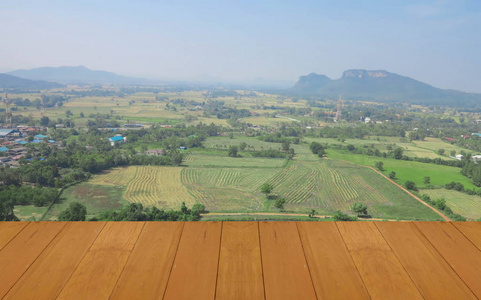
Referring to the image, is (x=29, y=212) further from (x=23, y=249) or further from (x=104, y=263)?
(x=104, y=263)

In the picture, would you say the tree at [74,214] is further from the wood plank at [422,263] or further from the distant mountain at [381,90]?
the distant mountain at [381,90]

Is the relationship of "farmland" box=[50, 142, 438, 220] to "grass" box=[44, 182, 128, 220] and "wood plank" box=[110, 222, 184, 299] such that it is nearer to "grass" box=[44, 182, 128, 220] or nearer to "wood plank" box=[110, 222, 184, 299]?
"grass" box=[44, 182, 128, 220]

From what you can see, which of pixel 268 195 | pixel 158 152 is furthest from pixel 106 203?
pixel 158 152

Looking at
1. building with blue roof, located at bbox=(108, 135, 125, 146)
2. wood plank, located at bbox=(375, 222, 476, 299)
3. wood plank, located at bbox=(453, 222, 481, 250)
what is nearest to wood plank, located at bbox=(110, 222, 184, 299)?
wood plank, located at bbox=(375, 222, 476, 299)

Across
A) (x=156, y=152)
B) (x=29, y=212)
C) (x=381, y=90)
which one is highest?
(x=381, y=90)

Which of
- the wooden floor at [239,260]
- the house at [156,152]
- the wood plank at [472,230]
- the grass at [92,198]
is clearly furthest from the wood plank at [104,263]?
the house at [156,152]

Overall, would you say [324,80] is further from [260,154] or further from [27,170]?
[27,170]

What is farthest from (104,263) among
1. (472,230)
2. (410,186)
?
(410,186)
